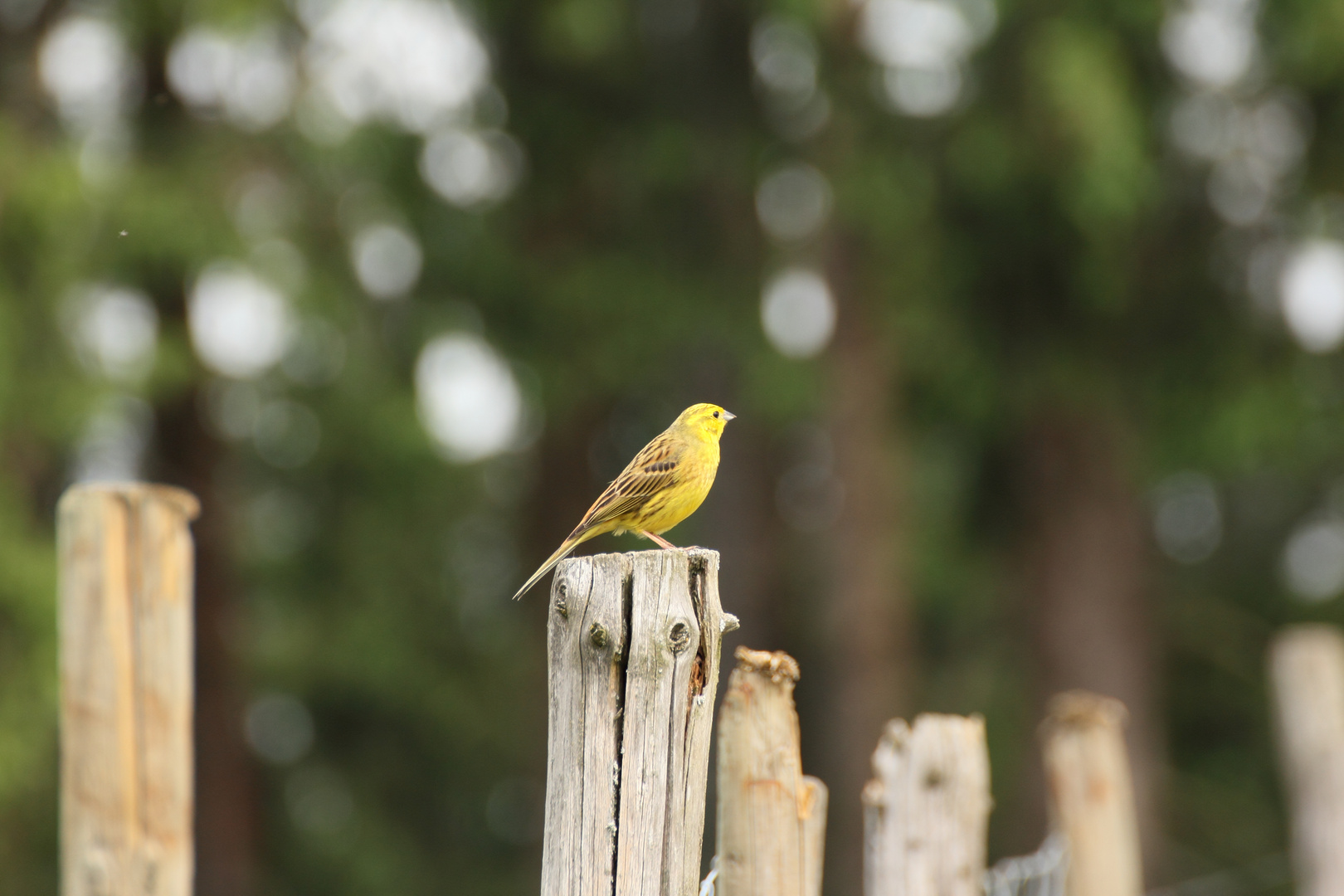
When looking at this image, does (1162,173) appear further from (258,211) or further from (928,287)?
(258,211)

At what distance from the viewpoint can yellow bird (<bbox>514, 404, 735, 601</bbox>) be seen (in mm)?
4730

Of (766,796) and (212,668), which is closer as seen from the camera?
(766,796)

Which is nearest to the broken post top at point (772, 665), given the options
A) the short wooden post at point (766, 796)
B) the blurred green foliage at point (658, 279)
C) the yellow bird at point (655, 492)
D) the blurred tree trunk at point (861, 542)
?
the short wooden post at point (766, 796)

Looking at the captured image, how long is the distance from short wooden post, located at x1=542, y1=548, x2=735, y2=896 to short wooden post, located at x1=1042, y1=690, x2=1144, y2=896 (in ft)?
8.54

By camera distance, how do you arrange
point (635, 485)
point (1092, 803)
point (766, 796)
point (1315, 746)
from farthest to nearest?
point (1315, 746), point (1092, 803), point (635, 485), point (766, 796)

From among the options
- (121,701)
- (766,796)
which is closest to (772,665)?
(766,796)

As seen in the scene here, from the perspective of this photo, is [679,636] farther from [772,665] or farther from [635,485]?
[635,485]

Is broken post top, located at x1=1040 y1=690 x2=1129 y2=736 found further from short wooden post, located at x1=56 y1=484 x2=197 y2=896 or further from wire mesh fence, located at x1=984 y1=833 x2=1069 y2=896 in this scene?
short wooden post, located at x1=56 y1=484 x2=197 y2=896

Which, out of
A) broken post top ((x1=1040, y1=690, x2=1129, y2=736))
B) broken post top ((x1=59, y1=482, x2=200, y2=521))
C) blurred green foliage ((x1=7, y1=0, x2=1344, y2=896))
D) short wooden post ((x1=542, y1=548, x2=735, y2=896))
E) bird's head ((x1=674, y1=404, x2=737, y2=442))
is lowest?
short wooden post ((x1=542, y1=548, x2=735, y2=896))

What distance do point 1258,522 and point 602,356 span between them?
11.5m

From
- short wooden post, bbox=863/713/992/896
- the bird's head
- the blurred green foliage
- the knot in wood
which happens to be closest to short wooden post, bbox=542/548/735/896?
the knot in wood

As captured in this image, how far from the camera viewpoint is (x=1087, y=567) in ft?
44.2

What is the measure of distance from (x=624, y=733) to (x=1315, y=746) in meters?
4.90

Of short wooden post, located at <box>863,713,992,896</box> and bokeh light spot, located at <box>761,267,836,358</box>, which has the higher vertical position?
bokeh light spot, located at <box>761,267,836,358</box>
